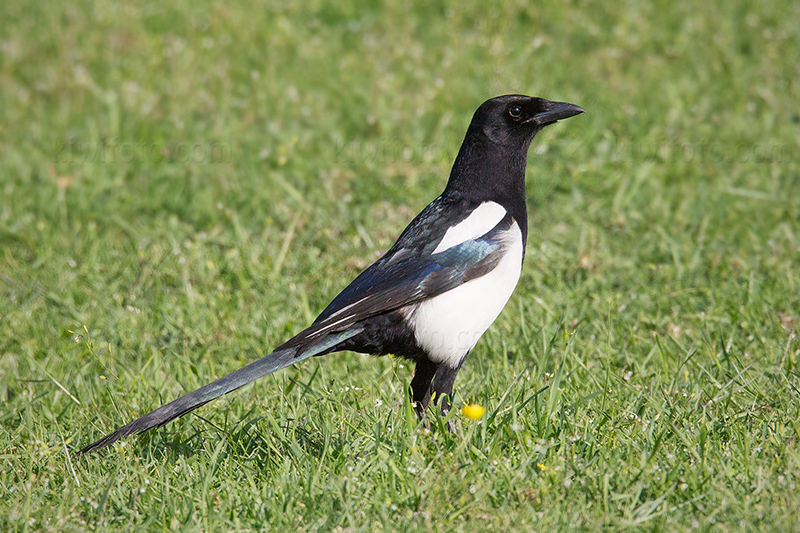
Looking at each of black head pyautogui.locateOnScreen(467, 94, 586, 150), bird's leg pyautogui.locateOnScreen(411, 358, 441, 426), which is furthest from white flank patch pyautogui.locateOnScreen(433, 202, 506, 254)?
bird's leg pyautogui.locateOnScreen(411, 358, 441, 426)

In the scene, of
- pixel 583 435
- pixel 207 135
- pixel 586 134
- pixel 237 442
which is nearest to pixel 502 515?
pixel 583 435

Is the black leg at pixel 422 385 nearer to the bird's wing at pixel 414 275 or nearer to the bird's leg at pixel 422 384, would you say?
the bird's leg at pixel 422 384

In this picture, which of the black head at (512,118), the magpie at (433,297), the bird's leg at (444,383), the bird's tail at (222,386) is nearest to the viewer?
the bird's tail at (222,386)

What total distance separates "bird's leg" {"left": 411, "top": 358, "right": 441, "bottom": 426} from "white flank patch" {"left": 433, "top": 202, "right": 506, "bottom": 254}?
39 centimetres

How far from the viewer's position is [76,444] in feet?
9.85

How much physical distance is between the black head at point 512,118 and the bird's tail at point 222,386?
91cm

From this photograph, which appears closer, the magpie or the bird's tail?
the bird's tail

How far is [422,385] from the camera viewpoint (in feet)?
10.3

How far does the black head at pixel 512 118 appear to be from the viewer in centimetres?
327

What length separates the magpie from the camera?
2.89m

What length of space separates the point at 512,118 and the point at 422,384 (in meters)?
1.03

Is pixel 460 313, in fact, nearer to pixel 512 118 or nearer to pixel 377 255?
pixel 512 118

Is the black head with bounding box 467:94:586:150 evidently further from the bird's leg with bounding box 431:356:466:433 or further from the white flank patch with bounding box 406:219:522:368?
the bird's leg with bounding box 431:356:466:433

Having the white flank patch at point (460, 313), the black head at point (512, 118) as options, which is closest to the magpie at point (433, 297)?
the white flank patch at point (460, 313)
